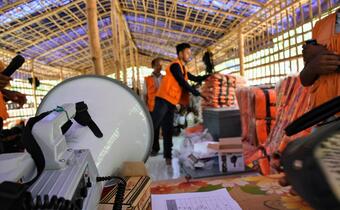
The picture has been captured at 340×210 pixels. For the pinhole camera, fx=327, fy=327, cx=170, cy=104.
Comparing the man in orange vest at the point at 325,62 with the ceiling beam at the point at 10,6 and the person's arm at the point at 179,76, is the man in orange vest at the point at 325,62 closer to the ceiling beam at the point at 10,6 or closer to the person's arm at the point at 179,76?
the person's arm at the point at 179,76

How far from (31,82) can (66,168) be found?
8131 millimetres

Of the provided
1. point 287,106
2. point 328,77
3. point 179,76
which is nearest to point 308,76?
point 328,77

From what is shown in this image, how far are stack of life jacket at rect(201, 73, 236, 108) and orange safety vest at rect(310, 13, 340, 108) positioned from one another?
281 centimetres

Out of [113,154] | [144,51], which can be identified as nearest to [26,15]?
[113,154]

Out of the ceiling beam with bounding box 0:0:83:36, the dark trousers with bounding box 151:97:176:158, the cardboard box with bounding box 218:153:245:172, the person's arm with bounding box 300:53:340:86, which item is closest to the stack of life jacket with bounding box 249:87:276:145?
the cardboard box with bounding box 218:153:245:172

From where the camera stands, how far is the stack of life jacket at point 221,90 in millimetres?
3926

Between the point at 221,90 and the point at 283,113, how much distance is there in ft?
6.15

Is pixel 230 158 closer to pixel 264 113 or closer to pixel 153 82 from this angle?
pixel 264 113

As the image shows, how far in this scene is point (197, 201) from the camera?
774 mm

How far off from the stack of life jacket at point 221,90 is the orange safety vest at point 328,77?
2809mm


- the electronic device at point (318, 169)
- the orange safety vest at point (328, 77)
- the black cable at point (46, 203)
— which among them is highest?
the orange safety vest at point (328, 77)

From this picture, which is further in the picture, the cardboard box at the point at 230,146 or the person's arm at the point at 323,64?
the cardboard box at the point at 230,146

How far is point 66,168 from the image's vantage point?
1.43 feet

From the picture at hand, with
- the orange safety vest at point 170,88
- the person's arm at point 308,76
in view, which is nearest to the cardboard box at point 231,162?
the orange safety vest at point 170,88
